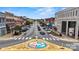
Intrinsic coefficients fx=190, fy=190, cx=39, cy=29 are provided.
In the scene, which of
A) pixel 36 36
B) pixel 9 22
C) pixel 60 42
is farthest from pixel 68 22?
pixel 9 22

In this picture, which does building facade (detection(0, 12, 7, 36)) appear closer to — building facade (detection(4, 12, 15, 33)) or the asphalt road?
building facade (detection(4, 12, 15, 33))

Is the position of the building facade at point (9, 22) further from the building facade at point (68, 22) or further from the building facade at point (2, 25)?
the building facade at point (68, 22)

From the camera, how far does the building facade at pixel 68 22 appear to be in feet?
8.22

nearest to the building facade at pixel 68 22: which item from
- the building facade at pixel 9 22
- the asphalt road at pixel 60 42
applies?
the asphalt road at pixel 60 42

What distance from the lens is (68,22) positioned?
254 centimetres

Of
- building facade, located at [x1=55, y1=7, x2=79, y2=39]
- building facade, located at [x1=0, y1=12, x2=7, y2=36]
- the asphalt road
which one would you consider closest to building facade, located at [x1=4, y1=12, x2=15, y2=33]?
building facade, located at [x1=0, y1=12, x2=7, y2=36]

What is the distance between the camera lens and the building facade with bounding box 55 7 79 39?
8.22ft

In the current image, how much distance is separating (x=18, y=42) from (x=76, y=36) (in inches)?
30.8

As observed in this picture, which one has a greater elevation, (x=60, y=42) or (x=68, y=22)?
(x=68, y=22)

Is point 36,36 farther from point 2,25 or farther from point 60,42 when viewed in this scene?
point 2,25

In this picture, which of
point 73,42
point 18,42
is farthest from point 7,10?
point 73,42
